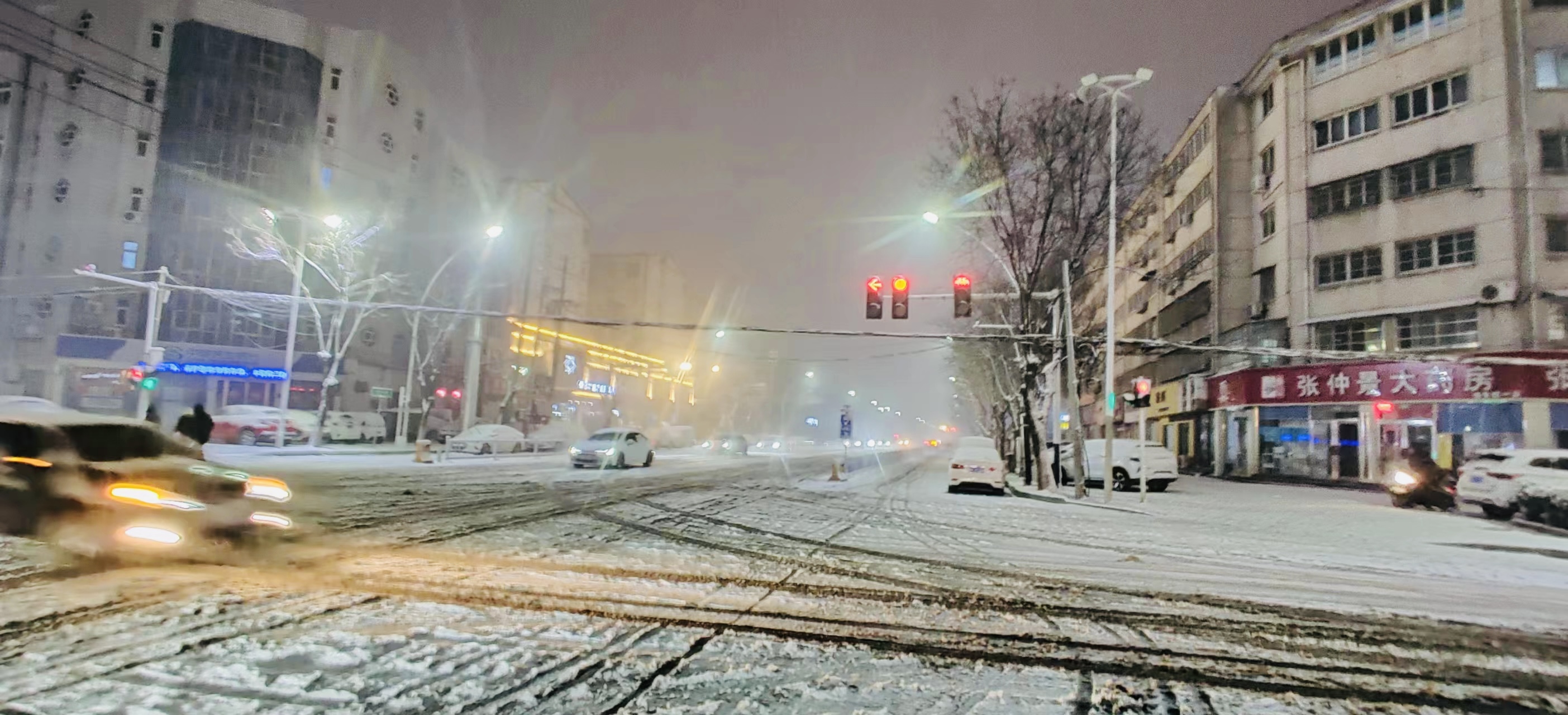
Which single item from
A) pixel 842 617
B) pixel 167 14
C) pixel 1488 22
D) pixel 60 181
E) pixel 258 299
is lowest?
pixel 842 617

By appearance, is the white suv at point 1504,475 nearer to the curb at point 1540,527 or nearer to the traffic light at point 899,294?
the curb at point 1540,527

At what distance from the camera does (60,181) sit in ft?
130

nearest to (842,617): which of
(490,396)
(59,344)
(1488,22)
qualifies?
(1488,22)

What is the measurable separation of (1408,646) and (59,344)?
49894 millimetres

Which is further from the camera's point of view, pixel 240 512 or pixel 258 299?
pixel 258 299

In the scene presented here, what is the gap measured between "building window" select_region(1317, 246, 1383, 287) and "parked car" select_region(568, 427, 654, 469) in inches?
1006

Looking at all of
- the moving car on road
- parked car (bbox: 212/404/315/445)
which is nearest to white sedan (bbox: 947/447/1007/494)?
the moving car on road

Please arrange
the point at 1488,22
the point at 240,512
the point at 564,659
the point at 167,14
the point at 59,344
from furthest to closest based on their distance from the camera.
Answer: the point at 167,14, the point at 59,344, the point at 1488,22, the point at 240,512, the point at 564,659

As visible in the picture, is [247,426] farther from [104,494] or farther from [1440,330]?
[1440,330]

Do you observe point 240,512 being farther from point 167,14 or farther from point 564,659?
point 167,14

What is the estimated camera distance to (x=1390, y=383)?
27828 millimetres

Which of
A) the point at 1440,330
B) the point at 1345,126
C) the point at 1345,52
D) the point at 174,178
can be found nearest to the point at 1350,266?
the point at 1440,330

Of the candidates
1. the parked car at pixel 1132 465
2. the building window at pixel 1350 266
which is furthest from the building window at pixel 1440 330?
the parked car at pixel 1132 465

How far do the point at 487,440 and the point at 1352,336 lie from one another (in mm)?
34159
